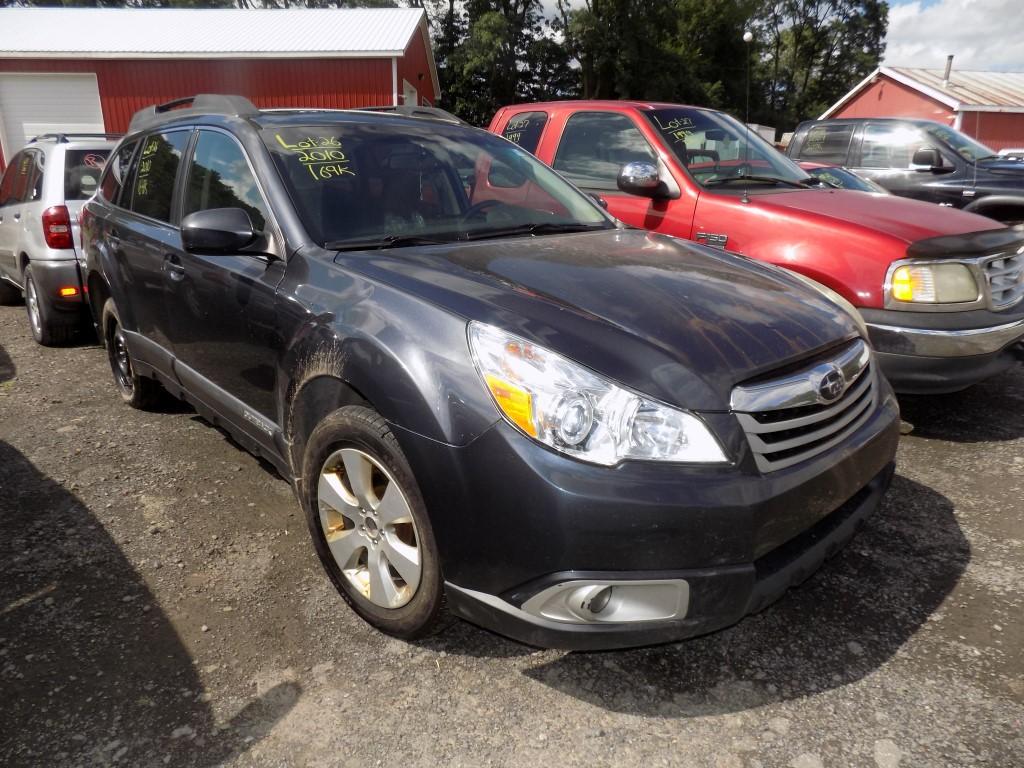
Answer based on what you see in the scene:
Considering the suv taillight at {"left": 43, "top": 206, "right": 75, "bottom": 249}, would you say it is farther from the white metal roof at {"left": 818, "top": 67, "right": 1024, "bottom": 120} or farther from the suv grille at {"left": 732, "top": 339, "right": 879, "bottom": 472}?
the white metal roof at {"left": 818, "top": 67, "right": 1024, "bottom": 120}

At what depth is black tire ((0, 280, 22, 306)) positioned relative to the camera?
26.6 feet

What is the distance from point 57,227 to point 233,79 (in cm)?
1523

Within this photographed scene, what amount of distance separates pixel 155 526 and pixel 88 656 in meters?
0.91

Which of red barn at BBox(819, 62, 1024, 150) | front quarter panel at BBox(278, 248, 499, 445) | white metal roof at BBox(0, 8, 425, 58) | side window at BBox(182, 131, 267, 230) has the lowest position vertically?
front quarter panel at BBox(278, 248, 499, 445)

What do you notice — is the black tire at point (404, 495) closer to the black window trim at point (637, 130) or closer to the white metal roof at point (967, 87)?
the black window trim at point (637, 130)

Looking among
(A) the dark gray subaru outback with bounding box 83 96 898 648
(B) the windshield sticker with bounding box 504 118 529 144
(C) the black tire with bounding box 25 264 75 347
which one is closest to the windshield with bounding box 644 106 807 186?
(B) the windshield sticker with bounding box 504 118 529 144

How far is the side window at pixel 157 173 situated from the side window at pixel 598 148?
2643mm

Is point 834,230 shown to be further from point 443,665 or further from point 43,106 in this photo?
point 43,106

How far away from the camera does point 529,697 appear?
7.52 ft

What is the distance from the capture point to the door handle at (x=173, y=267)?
11.0 ft

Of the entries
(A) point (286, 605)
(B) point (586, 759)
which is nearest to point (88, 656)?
(A) point (286, 605)

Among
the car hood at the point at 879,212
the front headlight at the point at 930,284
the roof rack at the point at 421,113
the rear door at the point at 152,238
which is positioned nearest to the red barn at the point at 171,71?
the rear door at the point at 152,238

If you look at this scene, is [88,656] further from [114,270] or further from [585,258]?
[114,270]

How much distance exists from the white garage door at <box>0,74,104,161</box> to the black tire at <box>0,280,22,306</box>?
13.1 m
